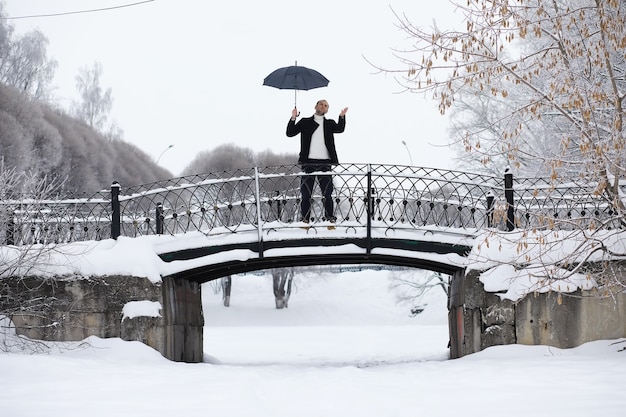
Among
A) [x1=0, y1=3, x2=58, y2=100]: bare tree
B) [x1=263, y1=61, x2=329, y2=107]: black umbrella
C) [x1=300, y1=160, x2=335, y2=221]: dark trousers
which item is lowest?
[x1=300, y1=160, x2=335, y2=221]: dark trousers

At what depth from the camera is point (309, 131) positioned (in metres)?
12.0

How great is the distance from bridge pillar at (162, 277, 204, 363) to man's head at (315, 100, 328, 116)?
3.45 meters

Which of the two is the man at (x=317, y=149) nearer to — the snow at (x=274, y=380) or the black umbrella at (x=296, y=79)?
the black umbrella at (x=296, y=79)

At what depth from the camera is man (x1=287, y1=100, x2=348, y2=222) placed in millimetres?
11852

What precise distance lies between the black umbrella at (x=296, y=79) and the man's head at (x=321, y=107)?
17.6 inches

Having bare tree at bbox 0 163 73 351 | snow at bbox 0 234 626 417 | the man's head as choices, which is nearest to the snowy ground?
snow at bbox 0 234 626 417

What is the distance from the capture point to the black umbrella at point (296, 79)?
40.8ft

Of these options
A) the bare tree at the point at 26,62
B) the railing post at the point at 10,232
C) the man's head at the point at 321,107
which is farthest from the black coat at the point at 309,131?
the bare tree at the point at 26,62

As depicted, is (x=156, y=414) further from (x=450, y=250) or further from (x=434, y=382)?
(x=450, y=250)

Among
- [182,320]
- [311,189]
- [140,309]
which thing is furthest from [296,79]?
[182,320]

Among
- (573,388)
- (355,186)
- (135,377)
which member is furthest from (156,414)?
(355,186)

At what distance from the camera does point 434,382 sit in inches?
364

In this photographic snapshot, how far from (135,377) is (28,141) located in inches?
1136

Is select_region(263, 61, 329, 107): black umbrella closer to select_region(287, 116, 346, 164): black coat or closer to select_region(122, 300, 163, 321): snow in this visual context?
select_region(287, 116, 346, 164): black coat
